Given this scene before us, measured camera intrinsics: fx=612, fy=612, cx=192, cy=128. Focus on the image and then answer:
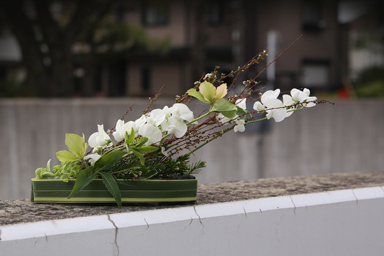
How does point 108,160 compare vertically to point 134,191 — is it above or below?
above

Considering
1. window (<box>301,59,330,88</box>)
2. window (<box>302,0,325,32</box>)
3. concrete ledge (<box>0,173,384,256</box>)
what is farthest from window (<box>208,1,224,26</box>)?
concrete ledge (<box>0,173,384,256</box>)

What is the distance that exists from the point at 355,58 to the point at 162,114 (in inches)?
1184

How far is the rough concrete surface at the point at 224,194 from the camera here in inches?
84.7

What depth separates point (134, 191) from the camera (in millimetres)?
2270

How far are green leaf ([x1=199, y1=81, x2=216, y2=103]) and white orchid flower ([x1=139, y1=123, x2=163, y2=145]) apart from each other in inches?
8.9

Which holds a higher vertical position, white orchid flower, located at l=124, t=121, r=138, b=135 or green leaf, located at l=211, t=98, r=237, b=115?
green leaf, located at l=211, t=98, r=237, b=115

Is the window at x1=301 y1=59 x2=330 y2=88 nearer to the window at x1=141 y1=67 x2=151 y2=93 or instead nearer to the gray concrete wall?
the window at x1=141 y1=67 x2=151 y2=93

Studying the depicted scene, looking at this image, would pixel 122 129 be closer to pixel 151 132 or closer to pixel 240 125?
pixel 151 132

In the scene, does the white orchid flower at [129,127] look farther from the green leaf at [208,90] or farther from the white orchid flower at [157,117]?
the green leaf at [208,90]

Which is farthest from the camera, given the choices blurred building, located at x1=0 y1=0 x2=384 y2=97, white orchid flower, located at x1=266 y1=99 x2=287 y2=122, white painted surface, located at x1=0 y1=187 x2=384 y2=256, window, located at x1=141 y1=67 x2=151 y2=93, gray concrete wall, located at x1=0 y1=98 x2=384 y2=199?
window, located at x1=141 y1=67 x2=151 y2=93

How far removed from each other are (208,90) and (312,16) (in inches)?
1009

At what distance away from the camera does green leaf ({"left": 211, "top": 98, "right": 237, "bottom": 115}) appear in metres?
2.27

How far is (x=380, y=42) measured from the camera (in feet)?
85.4

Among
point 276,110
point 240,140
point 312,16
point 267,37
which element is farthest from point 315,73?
point 276,110
